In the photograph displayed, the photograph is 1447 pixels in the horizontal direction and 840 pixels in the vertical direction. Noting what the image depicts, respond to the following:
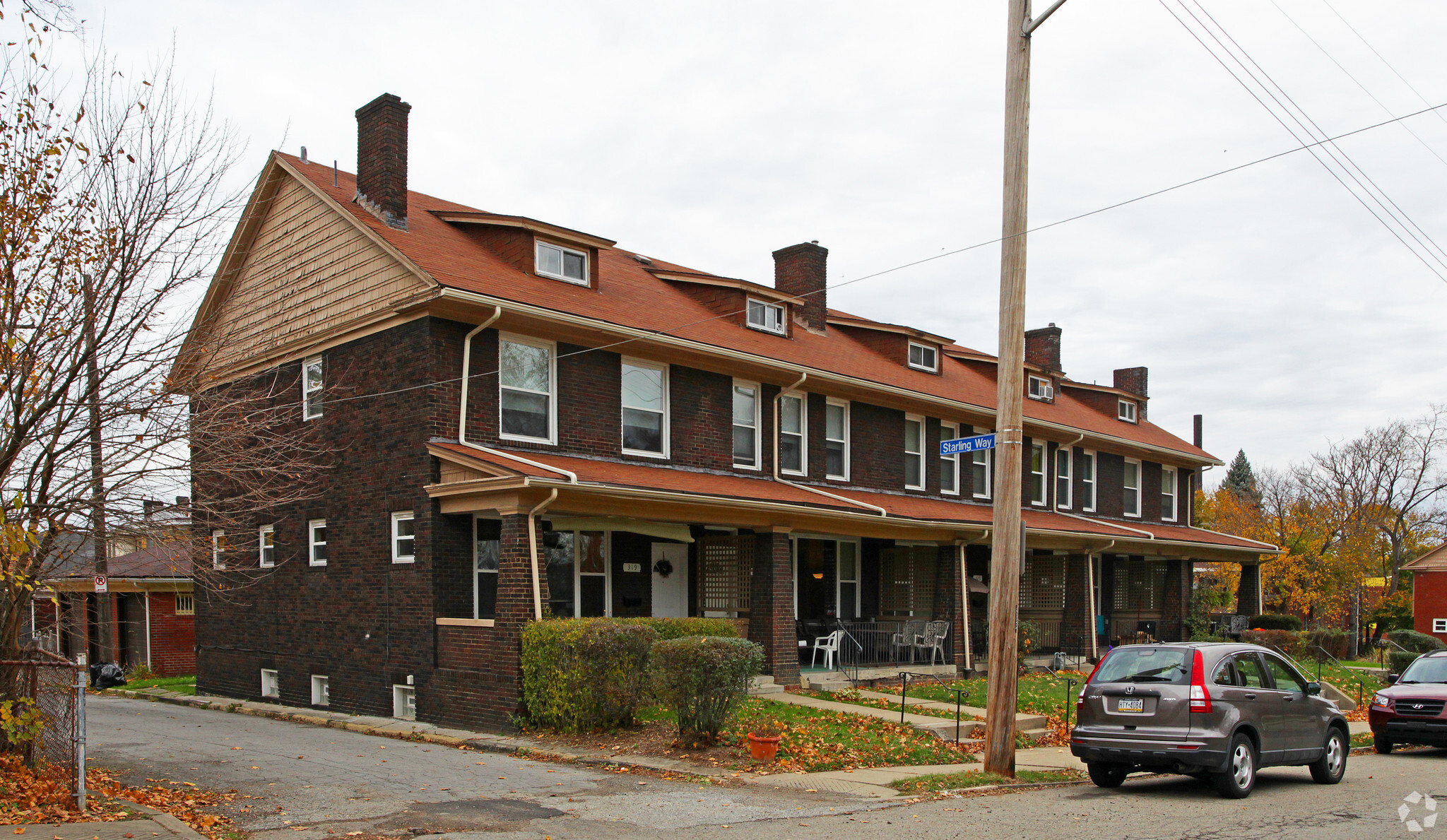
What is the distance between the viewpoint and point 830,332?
2725 centimetres

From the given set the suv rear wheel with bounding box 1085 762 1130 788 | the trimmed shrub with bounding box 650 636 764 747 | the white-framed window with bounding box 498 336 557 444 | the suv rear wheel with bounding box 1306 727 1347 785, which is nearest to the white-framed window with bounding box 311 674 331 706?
the white-framed window with bounding box 498 336 557 444

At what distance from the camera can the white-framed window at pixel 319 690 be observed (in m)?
19.5

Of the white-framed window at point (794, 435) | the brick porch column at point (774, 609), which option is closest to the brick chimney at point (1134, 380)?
the white-framed window at point (794, 435)

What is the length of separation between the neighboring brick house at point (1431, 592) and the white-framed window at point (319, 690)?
44336mm

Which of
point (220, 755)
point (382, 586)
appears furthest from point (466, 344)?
point (220, 755)

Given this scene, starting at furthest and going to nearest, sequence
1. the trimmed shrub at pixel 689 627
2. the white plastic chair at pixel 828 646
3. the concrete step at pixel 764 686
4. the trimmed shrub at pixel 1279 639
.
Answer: the trimmed shrub at pixel 1279 639 → the white plastic chair at pixel 828 646 → the concrete step at pixel 764 686 → the trimmed shrub at pixel 689 627

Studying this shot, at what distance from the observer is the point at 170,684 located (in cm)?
2692

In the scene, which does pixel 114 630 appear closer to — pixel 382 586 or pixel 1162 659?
pixel 382 586

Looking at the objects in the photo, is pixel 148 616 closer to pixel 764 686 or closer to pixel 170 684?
pixel 170 684

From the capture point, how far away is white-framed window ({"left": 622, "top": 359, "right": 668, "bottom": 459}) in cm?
1959

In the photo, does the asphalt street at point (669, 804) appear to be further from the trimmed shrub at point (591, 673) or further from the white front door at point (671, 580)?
the white front door at point (671, 580)

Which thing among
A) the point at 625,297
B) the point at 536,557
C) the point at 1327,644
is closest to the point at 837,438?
the point at 625,297

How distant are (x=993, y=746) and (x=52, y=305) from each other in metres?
10.4

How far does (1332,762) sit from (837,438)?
1233 cm
